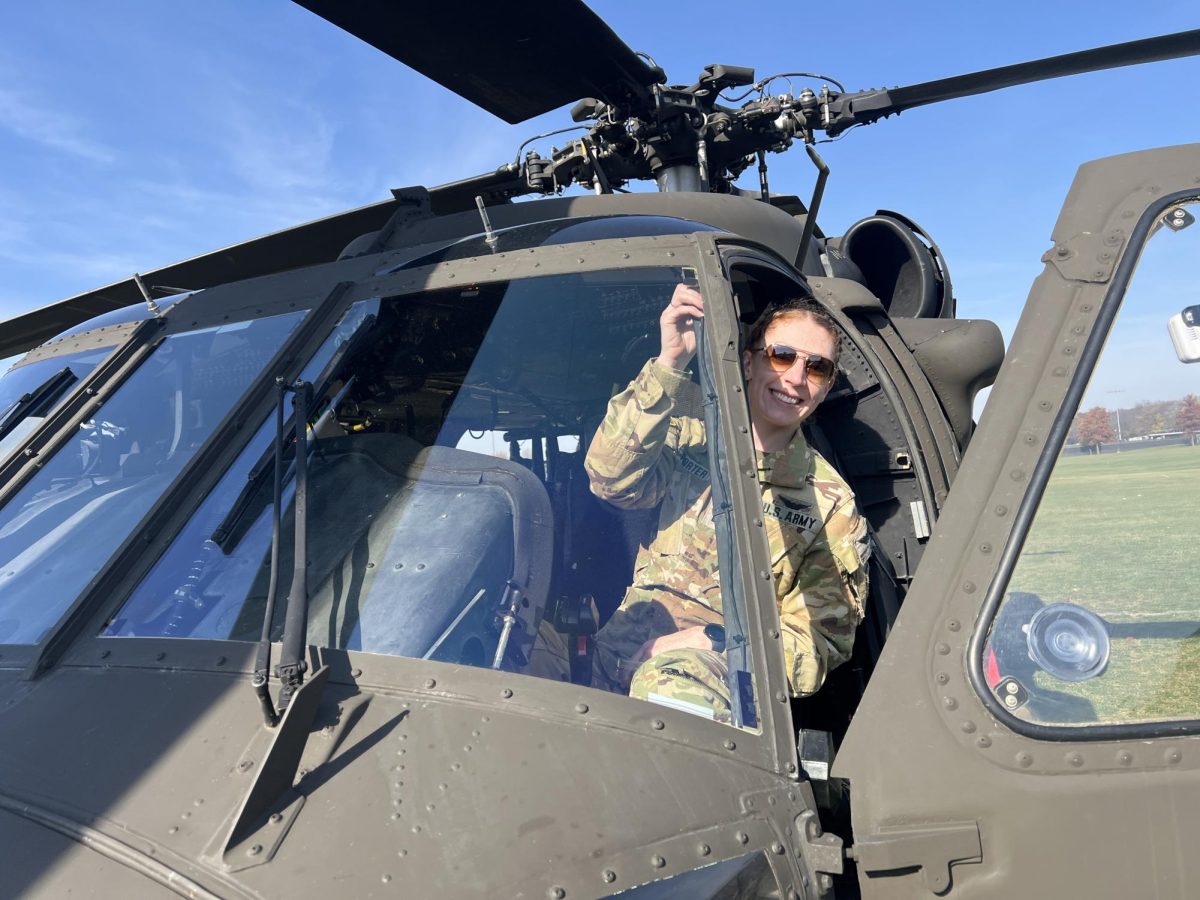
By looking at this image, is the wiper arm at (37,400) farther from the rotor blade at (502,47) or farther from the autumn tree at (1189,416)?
the autumn tree at (1189,416)

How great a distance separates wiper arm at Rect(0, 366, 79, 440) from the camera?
2.69 metres

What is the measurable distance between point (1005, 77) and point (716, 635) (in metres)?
2.85

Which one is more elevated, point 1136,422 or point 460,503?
point 1136,422

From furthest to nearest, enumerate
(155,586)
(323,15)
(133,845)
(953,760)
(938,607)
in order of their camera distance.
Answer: (323,15)
(155,586)
(938,607)
(953,760)
(133,845)

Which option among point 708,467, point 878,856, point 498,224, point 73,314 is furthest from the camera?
point 73,314

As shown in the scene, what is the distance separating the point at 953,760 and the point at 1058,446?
0.68 m

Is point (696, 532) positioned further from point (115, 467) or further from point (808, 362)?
point (115, 467)

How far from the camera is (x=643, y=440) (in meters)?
2.34

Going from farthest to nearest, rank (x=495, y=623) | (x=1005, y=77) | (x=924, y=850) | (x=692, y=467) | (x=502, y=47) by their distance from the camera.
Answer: (x=1005, y=77), (x=502, y=47), (x=692, y=467), (x=495, y=623), (x=924, y=850)

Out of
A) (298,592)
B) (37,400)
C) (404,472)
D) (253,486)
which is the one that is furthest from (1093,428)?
(37,400)

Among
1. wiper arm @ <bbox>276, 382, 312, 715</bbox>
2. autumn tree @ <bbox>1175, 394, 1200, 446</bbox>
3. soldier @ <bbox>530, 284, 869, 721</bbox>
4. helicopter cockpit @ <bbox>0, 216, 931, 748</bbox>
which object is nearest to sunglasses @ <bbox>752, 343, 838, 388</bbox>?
soldier @ <bbox>530, 284, 869, 721</bbox>

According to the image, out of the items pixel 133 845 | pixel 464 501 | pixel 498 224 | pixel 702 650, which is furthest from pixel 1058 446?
pixel 498 224

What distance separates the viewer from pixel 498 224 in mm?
3484

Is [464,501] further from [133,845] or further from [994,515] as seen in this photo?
[994,515]
